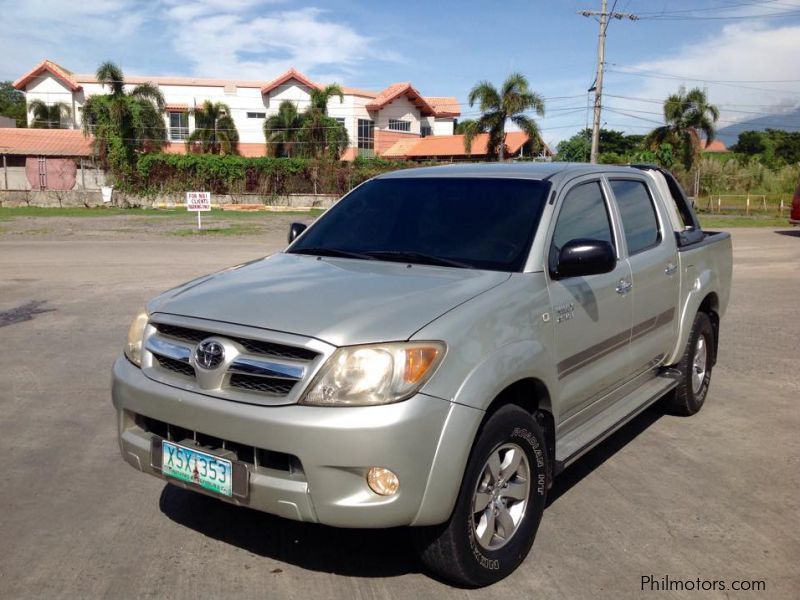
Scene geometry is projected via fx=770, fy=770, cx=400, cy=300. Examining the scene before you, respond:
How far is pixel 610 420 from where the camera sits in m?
4.38

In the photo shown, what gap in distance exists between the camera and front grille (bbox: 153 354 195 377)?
10.9 feet

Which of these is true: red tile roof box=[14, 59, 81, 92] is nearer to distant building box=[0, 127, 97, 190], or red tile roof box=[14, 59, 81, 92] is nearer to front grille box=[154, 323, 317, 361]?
distant building box=[0, 127, 97, 190]

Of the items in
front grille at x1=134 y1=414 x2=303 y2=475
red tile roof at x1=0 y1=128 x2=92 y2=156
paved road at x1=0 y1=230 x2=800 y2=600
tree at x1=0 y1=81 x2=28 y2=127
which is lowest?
paved road at x1=0 y1=230 x2=800 y2=600

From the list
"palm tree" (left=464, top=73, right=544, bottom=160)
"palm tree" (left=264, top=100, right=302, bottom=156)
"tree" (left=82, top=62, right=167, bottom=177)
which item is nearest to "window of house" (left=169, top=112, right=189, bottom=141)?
"palm tree" (left=264, top=100, right=302, bottom=156)

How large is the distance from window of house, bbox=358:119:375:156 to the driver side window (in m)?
56.8

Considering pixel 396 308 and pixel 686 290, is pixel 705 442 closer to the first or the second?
pixel 686 290

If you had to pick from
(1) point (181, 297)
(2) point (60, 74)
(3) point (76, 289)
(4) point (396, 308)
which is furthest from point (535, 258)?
(2) point (60, 74)

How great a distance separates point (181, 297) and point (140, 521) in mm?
1247

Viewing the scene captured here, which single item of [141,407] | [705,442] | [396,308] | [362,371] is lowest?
[705,442]

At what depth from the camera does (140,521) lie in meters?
3.97

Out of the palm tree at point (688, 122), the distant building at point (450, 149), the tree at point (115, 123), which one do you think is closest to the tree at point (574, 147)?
the distant building at point (450, 149)

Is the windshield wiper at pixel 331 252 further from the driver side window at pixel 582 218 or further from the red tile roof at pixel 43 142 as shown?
the red tile roof at pixel 43 142

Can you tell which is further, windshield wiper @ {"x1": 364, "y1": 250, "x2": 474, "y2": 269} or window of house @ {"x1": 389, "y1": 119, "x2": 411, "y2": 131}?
window of house @ {"x1": 389, "y1": 119, "x2": 411, "y2": 131}

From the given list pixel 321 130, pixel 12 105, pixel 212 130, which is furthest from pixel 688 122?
pixel 12 105
